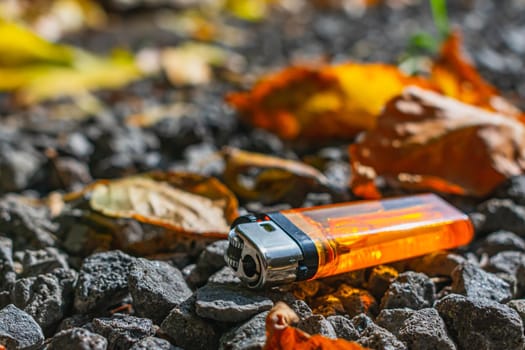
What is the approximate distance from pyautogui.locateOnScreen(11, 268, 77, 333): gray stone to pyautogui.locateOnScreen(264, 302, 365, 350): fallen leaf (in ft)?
1.10

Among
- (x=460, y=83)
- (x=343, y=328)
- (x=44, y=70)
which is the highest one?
(x=460, y=83)

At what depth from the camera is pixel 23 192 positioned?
1454 millimetres

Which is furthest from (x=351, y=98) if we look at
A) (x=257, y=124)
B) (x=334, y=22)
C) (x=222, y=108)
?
(x=334, y=22)

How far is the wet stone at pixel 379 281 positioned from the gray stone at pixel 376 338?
0.13m

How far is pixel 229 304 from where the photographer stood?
0.85 m

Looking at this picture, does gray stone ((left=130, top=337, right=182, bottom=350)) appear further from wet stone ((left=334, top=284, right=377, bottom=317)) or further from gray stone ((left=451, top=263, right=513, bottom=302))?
→ gray stone ((left=451, top=263, right=513, bottom=302))

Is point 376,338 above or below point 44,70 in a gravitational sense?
above

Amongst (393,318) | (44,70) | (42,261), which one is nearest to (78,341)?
(42,261)

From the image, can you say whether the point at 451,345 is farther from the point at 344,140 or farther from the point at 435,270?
the point at 344,140

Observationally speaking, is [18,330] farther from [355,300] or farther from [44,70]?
[44,70]

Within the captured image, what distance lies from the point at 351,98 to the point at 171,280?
771mm

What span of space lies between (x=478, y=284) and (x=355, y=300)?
7.3 inches

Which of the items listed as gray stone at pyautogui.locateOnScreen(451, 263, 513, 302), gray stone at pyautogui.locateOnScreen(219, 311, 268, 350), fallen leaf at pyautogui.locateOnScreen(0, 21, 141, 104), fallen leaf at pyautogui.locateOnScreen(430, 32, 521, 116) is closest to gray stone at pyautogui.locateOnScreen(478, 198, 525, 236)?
gray stone at pyautogui.locateOnScreen(451, 263, 513, 302)

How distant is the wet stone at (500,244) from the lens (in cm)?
114
